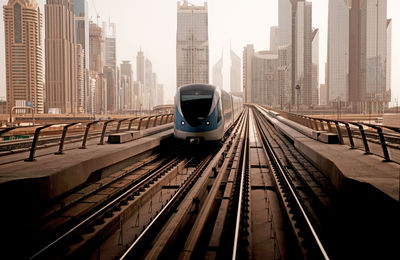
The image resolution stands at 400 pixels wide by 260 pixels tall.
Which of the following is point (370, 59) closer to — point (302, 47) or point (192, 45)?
point (302, 47)

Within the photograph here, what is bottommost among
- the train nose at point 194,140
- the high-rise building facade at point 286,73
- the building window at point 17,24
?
the train nose at point 194,140

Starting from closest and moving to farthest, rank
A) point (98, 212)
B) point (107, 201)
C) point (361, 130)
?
point (98, 212) → point (107, 201) → point (361, 130)

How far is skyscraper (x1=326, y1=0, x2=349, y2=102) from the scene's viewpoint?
A: 175887 millimetres

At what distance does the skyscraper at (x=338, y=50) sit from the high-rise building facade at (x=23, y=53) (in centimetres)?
12536

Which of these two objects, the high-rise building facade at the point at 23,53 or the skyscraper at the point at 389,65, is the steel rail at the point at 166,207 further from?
the skyscraper at the point at 389,65

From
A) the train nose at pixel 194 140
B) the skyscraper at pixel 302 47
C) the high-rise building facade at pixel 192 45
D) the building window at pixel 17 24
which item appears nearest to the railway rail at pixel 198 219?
the train nose at pixel 194 140

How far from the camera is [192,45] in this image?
7219 inches

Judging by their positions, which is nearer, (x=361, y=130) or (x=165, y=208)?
(x=165, y=208)

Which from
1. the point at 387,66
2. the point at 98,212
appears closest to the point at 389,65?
the point at 387,66

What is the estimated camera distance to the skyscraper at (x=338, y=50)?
17589 cm

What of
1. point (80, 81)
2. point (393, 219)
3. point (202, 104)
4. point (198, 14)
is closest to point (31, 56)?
point (80, 81)

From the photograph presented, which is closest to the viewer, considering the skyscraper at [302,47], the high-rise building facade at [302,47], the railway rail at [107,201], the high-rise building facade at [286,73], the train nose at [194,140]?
the railway rail at [107,201]

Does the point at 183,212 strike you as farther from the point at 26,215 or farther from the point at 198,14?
the point at 198,14

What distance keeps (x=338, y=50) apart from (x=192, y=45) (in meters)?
68.3
